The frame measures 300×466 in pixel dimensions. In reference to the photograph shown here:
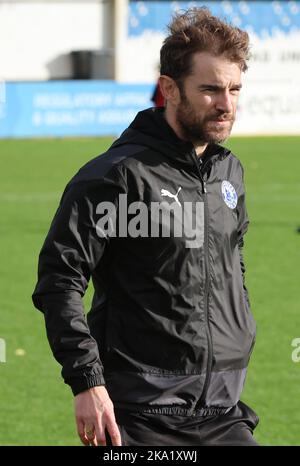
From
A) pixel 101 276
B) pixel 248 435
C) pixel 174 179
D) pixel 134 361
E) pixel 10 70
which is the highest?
pixel 174 179

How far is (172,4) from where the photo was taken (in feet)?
119

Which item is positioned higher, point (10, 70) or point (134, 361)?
point (134, 361)

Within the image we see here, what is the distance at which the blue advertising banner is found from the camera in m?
28.7

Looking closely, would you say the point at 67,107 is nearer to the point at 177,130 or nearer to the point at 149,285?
the point at 177,130

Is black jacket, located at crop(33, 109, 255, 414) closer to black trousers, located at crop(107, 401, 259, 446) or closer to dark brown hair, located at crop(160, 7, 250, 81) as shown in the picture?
black trousers, located at crop(107, 401, 259, 446)

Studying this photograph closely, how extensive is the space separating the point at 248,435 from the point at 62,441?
295cm

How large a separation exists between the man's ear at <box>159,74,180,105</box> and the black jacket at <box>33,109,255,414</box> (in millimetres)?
89

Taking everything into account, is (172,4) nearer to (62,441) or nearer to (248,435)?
(62,441)

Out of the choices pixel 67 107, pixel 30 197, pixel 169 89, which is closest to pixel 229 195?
pixel 169 89

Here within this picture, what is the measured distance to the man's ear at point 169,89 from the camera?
4.16m

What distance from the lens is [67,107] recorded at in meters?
29.3

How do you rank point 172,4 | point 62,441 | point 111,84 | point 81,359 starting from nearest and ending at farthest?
point 81,359, point 62,441, point 111,84, point 172,4

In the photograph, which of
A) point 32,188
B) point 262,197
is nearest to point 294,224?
point 262,197

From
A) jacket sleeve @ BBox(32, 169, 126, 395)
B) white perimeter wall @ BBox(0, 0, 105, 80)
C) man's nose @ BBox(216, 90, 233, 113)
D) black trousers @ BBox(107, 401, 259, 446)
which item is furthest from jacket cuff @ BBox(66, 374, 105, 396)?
white perimeter wall @ BBox(0, 0, 105, 80)
